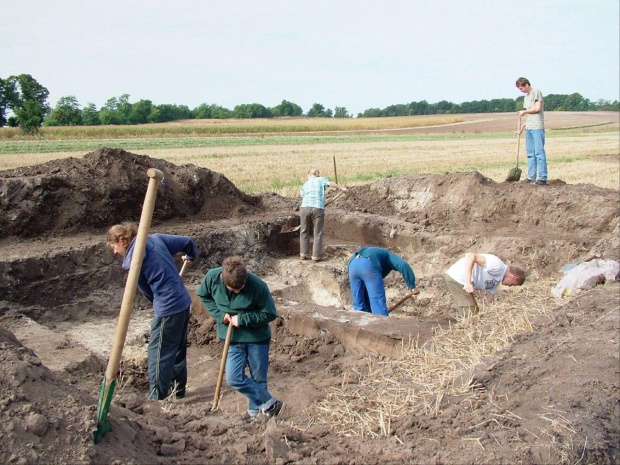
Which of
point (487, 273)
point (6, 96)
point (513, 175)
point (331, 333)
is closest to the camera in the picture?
point (487, 273)

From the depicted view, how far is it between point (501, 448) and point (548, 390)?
110 cm

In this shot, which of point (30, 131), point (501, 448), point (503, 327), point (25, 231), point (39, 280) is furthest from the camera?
point (30, 131)

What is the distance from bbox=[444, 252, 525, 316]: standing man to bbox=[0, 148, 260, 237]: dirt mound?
6080 millimetres

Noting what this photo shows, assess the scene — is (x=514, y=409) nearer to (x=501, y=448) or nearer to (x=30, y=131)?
(x=501, y=448)

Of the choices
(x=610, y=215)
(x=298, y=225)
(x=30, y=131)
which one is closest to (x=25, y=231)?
(x=298, y=225)

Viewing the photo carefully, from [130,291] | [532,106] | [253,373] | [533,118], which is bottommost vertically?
[253,373]

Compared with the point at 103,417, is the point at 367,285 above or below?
below

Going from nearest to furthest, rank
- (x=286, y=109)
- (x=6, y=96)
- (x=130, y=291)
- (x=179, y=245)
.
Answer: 1. (x=130, y=291)
2. (x=179, y=245)
3. (x=6, y=96)
4. (x=286, y=109)

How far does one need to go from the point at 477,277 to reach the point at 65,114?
5556 centimetres

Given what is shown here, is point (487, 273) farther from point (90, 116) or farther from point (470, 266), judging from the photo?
point (90, 116)

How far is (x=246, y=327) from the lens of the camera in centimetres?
521

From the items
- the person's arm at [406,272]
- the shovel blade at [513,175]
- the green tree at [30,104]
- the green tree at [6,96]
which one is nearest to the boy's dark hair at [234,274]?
the person's arm at [406,272]

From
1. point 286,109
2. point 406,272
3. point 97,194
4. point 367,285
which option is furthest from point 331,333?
point 286,109

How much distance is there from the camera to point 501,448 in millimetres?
3904
